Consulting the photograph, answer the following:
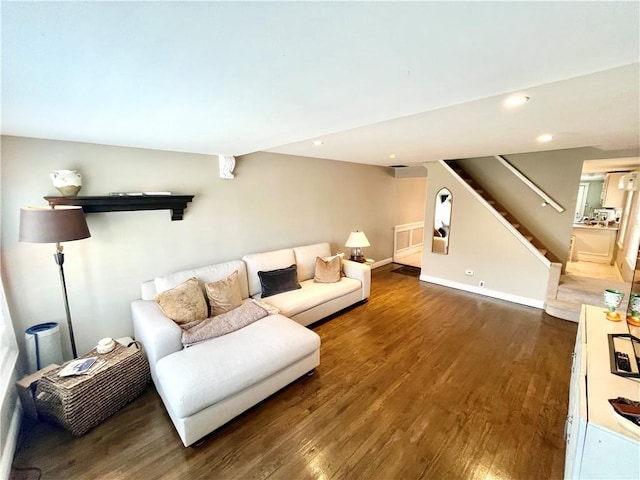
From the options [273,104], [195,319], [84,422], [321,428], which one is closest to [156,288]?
[195,319]

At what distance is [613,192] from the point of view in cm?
604

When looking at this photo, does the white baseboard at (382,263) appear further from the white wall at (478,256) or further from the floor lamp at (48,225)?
the floor lamp at (48,225)

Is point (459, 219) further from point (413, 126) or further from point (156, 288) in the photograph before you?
point (156, 288)

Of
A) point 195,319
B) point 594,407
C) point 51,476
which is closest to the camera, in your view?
point 594,407

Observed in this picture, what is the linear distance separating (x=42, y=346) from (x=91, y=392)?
0.69 meters

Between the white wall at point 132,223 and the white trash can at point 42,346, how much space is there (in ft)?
0.36

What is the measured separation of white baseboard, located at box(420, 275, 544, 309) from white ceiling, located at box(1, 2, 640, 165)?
113 inches

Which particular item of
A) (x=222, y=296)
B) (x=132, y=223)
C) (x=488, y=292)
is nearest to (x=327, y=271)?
(x=222, y=296)

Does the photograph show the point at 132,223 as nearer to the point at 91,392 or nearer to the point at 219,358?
the point at 91,392

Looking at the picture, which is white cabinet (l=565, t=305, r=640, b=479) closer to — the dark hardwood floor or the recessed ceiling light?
the dark hardwood floor

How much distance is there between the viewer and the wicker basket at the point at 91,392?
1.77m

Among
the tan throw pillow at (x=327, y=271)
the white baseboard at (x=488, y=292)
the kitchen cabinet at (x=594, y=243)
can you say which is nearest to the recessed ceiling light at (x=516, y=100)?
the tan throw pillow at (x=327, y=271)

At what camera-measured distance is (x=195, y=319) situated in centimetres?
246

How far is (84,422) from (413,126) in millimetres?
3305
